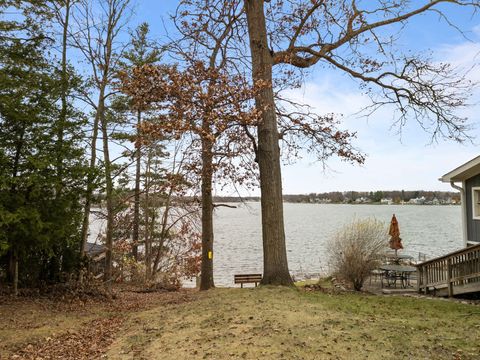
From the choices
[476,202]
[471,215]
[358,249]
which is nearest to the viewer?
[476,202]

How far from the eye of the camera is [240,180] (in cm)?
1152

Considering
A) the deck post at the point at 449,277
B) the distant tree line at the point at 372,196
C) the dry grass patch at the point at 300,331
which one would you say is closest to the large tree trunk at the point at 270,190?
the dry grass patch at the point at 300,331

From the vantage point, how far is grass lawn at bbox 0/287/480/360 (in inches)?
175

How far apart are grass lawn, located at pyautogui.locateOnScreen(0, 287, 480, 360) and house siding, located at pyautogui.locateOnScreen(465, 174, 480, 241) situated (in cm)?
562

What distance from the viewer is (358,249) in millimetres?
14336

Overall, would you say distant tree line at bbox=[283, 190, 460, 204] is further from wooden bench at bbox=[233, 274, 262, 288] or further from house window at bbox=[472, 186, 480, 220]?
house window at bbox=[472, 186, 480, 220]

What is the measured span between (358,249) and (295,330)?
32.7 ft

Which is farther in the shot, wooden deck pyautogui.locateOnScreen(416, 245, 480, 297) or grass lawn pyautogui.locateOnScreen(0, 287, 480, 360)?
wooden deck pyautogui.locateOnScreen(416, 245, 480, 297)

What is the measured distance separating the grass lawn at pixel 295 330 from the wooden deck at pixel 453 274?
262 centimetres

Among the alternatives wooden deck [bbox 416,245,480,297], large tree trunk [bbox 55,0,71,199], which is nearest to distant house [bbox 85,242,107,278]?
large tree trunk [bbox 55,0,71,199]

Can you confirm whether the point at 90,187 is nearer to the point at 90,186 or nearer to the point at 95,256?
the point at 90,186

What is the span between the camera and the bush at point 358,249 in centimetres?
1391

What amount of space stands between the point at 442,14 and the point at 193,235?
15206mm

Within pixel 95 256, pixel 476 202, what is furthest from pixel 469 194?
pixel 95 256
